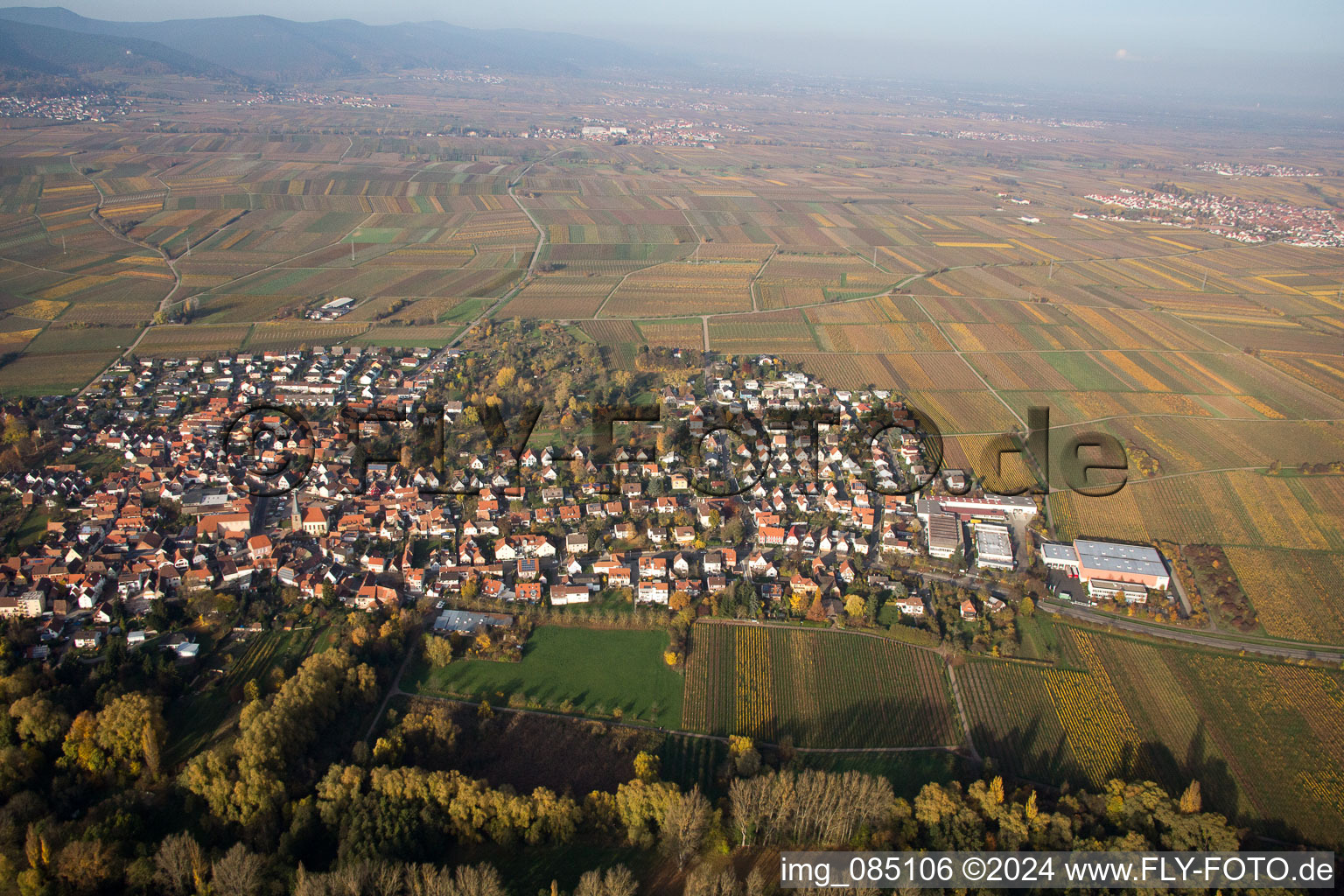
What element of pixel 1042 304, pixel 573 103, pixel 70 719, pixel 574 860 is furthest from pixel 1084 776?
pixel 573 103

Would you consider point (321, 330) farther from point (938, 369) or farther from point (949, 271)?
point (949, 271)

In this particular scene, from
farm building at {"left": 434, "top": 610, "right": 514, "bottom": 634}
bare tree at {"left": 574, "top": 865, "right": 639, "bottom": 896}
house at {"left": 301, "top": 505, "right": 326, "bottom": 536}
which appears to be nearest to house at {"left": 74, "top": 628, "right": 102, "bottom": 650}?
house at {"left": 301, "top": 505, "right": 326, "bottom": 536}

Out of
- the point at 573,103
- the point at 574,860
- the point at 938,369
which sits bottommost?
the point at 574,860

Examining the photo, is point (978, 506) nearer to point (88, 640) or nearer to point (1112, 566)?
point (1112, 566)

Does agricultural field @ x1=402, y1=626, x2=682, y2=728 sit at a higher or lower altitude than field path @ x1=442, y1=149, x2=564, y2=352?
lower

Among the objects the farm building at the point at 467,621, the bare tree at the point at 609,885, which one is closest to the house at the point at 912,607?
the farm building at the point at 467,621

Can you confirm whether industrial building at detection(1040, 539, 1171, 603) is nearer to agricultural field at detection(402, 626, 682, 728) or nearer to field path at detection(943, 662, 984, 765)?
field path at detection(943, 662, 984, 765)
